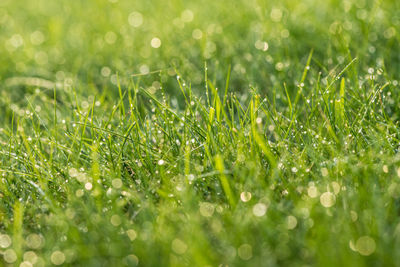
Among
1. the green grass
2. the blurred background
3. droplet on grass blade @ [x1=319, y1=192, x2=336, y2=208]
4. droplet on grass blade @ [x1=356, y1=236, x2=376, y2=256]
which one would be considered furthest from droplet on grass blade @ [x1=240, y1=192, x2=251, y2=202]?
the blurred background

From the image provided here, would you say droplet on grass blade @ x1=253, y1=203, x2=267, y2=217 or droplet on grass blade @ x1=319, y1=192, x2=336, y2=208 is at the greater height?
droplet on grass blade @ x1=319, y1=192, x2=336, y2=208

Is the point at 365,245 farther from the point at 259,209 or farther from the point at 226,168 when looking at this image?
the point at 226,168

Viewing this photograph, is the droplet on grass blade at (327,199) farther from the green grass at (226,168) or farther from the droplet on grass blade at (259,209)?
the droplet on grass blade at (259,209)

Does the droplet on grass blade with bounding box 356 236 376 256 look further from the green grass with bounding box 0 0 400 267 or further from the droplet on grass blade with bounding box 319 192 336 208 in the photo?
the droplet on grass blade with bounding box 319 192 336 208

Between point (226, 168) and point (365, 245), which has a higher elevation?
point (365, 245)

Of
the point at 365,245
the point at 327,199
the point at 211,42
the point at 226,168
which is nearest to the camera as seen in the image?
the point at 365,245

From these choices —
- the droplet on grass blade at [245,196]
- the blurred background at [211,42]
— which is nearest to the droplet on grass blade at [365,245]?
the droplet on grass blade at [245,196]

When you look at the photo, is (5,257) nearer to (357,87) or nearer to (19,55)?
(357,87)

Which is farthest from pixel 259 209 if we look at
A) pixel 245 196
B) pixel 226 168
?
pixel 226 168
